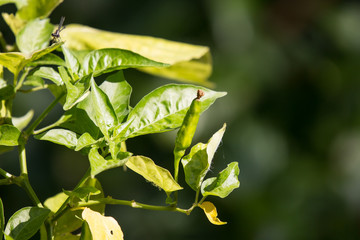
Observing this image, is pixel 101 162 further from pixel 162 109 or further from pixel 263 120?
pixel 263 120

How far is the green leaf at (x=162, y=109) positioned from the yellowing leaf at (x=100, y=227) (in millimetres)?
69

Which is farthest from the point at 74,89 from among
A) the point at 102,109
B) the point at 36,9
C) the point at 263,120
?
the point at 263,120

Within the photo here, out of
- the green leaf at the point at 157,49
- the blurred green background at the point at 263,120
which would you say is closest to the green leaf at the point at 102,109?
the green leaf at the point at 157,49

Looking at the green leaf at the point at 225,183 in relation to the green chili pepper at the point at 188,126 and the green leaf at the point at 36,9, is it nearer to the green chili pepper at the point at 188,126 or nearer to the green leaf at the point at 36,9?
the green chili pepper at the point at 188,126

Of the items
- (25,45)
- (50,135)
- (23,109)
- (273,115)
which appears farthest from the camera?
(273,115)

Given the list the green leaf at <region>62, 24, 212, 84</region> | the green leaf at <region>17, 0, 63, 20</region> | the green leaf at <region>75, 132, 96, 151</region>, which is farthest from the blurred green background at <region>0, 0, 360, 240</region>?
the green leaf at <region>75, 132, 96, 151</region>

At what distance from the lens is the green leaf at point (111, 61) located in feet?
1.54

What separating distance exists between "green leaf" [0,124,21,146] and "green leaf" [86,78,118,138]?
65mm

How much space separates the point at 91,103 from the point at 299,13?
2377 mm

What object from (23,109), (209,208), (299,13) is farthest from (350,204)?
(209,208)

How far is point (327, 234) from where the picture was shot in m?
2.55

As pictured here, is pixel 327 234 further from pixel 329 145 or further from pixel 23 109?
pixel 23 109

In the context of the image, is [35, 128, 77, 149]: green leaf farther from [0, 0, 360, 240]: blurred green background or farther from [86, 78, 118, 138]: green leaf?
[0, 0, 360, 240]: blurred green background

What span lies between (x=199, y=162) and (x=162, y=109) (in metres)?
0.05
